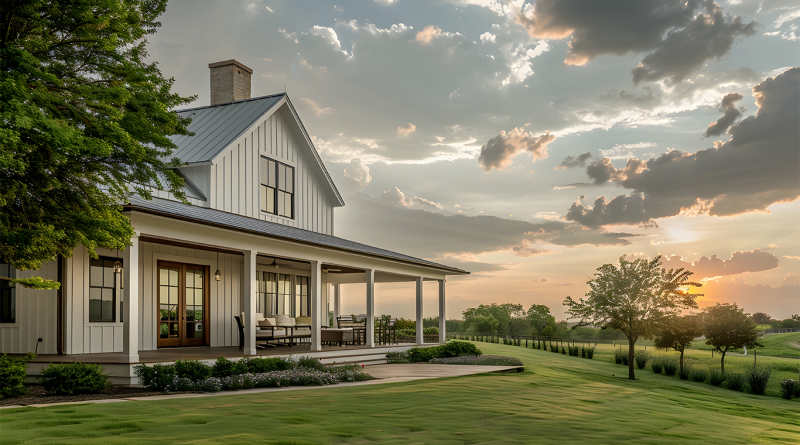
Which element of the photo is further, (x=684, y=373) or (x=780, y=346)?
(x=780, y=346)

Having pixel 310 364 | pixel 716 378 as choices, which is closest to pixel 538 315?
pixel 716 378

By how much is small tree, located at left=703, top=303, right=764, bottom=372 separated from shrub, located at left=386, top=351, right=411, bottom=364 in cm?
1820

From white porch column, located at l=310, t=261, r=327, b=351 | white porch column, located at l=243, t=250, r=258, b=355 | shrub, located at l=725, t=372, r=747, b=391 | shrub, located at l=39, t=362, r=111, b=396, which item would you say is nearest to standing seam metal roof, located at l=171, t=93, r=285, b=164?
white porch column, located at l=310, t=261, r=327, b=351

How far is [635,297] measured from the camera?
75.0ft

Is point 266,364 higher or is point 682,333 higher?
point 266,364

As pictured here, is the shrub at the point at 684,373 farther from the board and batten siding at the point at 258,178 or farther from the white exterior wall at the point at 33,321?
the white exterior wall at the point at 33,321

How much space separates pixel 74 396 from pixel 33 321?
4333 millimetres

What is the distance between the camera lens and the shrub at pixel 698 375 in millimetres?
25312

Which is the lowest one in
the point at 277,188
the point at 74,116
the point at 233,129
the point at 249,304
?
the point at 249,304

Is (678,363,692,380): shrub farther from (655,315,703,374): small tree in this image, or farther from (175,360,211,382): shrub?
(175,360,211,382): shrub

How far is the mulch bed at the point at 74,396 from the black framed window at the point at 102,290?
278cm

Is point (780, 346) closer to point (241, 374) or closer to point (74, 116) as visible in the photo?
point (241, 374)

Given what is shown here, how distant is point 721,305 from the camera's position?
3081 centimetres

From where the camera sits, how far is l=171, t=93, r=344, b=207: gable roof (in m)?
18.2
